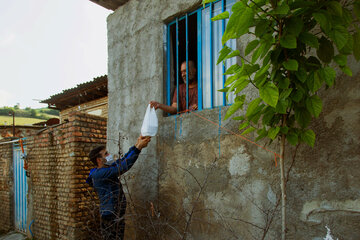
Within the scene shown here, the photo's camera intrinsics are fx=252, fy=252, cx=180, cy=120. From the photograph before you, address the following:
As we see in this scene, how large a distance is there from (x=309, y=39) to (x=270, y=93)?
1.23 ft

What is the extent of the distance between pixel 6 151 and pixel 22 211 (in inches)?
78.4

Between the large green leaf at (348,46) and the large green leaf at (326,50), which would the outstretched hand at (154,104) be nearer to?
the large green leaf at (326,50)

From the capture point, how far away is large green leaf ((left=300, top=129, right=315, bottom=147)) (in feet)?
5.08

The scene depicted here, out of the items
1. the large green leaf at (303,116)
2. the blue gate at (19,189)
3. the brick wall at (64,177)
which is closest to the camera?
the large green leaf at (303,116)

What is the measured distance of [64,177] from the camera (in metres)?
4.92

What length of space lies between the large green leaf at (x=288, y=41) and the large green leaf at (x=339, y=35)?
19cm

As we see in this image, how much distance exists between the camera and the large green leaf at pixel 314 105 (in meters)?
1.42

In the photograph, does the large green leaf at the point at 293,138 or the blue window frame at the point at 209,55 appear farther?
the blue window frame at the point at 209,55

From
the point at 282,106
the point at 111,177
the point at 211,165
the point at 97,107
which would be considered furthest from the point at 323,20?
the point at 97,107

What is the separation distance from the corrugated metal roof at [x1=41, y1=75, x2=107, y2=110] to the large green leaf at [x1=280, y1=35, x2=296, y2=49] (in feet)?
29.9

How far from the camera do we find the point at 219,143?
2582 mm

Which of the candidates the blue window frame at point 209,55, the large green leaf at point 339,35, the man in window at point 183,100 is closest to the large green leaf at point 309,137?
the large green leaf at point 339,35

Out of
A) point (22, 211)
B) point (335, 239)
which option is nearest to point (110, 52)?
point (335, 239)

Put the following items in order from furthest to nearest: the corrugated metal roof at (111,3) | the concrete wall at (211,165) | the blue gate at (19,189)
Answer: the blue gate at (19,189), the corrugated metal roof at (111,3), the concrete wall at (211,165)
